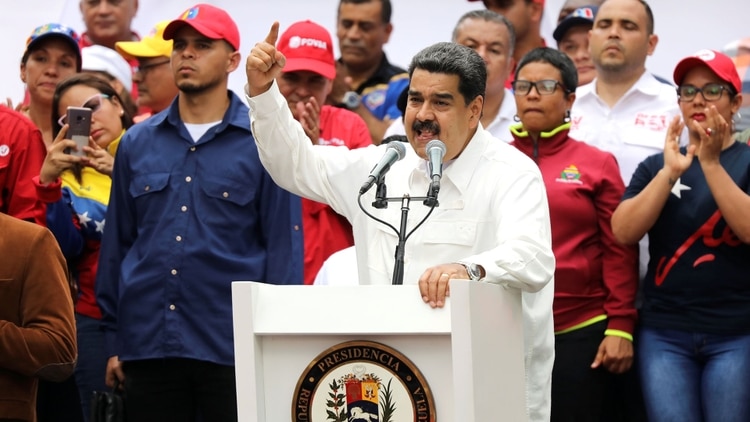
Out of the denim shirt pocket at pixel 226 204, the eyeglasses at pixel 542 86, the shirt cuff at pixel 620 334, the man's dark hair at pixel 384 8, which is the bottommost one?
the shirt cuff at pixel 620 334

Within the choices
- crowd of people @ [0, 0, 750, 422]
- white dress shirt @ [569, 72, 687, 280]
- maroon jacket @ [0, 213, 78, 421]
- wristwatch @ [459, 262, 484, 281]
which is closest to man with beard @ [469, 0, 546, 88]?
crowd of people @ [0, 0, 750, 422]

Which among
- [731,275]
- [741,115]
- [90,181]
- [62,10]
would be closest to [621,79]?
[741,115]

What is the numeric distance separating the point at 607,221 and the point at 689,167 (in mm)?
459

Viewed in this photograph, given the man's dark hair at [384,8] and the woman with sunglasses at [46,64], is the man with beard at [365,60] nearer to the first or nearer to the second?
the man's dark hair at [384,8]

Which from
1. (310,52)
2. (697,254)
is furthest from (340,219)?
(697,254)

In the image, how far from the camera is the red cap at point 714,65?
613cm

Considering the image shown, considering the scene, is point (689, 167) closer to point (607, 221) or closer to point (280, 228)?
point (607, 221)

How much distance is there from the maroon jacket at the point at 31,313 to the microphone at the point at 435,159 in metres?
1.61

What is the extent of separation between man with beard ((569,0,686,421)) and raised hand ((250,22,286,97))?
2.58 meters

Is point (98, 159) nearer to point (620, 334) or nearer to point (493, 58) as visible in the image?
point (493, 58)

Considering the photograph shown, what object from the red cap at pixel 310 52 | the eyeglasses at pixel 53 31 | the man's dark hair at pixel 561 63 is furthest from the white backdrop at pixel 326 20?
the man's dark hair at pixel 561 63

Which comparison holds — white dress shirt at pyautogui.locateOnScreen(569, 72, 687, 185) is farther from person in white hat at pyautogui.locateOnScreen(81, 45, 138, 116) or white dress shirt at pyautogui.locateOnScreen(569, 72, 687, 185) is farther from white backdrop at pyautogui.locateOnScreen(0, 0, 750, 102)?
person in white hat at pyautogui.locateOnScreen(81, 45, 138, 116)

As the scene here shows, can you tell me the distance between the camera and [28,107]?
7.70m

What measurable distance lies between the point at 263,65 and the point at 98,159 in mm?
2195
